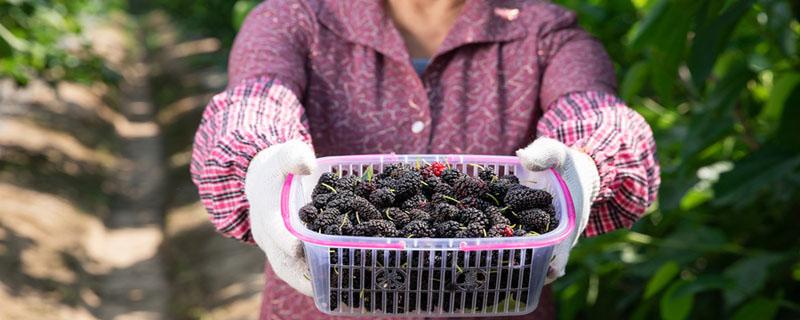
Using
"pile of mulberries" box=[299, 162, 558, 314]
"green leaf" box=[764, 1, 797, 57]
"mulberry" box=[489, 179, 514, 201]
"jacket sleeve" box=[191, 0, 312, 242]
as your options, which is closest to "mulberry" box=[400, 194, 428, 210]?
"pile of mulberries" box=[299, 162, 558, 314]

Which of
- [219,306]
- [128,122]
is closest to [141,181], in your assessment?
[128,122]

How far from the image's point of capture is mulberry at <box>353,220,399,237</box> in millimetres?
1340

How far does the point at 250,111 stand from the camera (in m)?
1.56

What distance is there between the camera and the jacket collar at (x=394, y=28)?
5.77ft

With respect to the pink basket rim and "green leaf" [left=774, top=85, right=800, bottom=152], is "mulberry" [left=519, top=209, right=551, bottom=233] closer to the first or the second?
the pink basket rim

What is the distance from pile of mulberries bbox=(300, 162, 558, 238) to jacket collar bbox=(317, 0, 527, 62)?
12.0 inches

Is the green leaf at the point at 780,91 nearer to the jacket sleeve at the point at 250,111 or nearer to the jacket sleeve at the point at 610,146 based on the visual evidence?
the jacket sleeve at the point at 610,146

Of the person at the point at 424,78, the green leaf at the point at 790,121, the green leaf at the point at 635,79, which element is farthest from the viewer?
the green leaf at the point at 635,79

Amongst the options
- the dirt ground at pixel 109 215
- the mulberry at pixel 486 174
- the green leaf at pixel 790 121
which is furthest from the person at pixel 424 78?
the dirt ground at pixel 109 215

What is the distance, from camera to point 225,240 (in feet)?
19.5

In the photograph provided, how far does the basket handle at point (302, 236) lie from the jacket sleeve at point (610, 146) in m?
0.40

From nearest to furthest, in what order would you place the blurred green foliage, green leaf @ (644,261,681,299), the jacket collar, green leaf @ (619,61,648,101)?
the jacket collar < green leaf @ (619,61,648,101) < green leaf @ (644,261,681,299) < the blurred green foliage

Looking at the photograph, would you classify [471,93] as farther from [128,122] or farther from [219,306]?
[128,122]

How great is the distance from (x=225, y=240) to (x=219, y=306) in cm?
92
